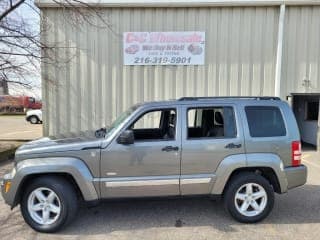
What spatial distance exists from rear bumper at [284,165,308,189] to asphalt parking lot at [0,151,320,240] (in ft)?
1.93

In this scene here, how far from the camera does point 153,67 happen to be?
34.4 feet

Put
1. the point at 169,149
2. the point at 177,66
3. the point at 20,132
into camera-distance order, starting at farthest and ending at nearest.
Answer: the point at 20,132
the point at 177,66
the point at 169,149

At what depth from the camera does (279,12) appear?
10258 mm

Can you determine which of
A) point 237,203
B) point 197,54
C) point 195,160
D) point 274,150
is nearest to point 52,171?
point 195,160

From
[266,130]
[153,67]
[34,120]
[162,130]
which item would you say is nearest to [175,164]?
[162,130]

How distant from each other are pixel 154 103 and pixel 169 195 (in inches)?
55.3

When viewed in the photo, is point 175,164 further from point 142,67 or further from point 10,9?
point 10,9

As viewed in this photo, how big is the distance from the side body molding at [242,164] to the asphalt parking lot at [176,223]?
58 cm

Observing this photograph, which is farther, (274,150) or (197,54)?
(197,54)

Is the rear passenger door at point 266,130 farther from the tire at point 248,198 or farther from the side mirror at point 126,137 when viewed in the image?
the side mirror at point 126,137

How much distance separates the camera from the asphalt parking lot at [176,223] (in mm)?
4195

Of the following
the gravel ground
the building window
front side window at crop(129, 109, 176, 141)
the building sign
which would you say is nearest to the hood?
front side window at crop(129, 109, 176, 141)

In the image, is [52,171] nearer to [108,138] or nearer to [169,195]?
[108,138]

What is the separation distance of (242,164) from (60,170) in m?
2.62
